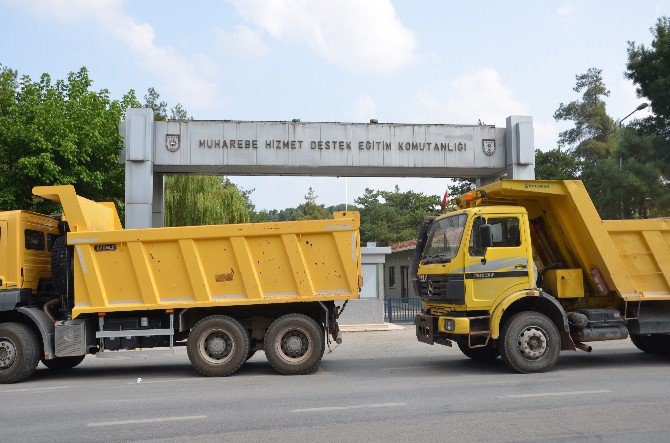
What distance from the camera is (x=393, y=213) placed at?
54562 millimetres

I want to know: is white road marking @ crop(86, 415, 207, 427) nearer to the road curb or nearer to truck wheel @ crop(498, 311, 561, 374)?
truck wheel @ crop(498, 311, 561, 374)

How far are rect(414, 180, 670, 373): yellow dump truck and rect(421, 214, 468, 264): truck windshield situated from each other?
0.06ft

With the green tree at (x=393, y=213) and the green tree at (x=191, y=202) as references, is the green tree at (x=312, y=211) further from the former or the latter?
the green tree at (x=191, y=202)

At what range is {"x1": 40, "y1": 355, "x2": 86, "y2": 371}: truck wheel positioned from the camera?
1129 centimetres

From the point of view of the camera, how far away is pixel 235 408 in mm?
7348

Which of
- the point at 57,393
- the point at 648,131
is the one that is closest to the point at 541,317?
the point at 57,393

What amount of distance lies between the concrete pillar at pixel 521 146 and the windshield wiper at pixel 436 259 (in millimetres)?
8898

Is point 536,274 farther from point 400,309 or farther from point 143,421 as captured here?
point 400,309

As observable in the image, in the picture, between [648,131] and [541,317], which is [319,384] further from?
[648,131]

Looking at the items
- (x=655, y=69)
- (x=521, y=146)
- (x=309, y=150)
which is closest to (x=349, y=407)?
(x=309, y=150)

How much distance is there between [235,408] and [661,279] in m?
7.43

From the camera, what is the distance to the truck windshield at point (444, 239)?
9.75 m

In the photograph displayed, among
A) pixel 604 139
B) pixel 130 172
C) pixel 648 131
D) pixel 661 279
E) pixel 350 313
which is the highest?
pixel 604 139

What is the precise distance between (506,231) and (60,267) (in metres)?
7.30
